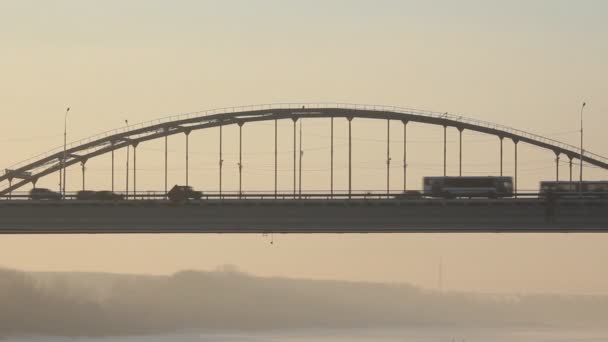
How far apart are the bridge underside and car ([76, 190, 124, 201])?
126 inches

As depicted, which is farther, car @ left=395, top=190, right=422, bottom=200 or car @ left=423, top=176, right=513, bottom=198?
car @ left=423, top=176, right=513, bottom=198

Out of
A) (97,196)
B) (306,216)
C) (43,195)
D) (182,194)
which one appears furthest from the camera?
(97,196)

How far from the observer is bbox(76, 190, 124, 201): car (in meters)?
138

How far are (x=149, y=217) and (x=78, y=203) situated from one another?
6022 mm

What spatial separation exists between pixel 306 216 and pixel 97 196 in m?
20.4

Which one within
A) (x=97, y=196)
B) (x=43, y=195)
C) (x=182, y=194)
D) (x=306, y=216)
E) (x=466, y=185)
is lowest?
(x=306, y=216)

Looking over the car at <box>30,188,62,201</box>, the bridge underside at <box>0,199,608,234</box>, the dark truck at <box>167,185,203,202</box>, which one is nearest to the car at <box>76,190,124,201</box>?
the car at <box>30,188,62,201</box>

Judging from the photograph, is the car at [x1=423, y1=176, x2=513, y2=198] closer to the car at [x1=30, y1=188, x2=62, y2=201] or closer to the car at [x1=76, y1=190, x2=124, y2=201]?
the car at [x1=76, y1=190, x2=124, y2=201]

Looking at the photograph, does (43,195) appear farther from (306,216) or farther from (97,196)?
(306,216)

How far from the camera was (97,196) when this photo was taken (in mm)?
141750

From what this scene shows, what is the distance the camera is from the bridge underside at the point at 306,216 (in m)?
130

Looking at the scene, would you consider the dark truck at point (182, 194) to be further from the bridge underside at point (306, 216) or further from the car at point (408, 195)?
the car at point (408, 195)

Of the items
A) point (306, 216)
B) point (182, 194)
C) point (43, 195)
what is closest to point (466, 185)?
point (306, 216)

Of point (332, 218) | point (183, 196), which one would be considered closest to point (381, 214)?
point (332, 218)
